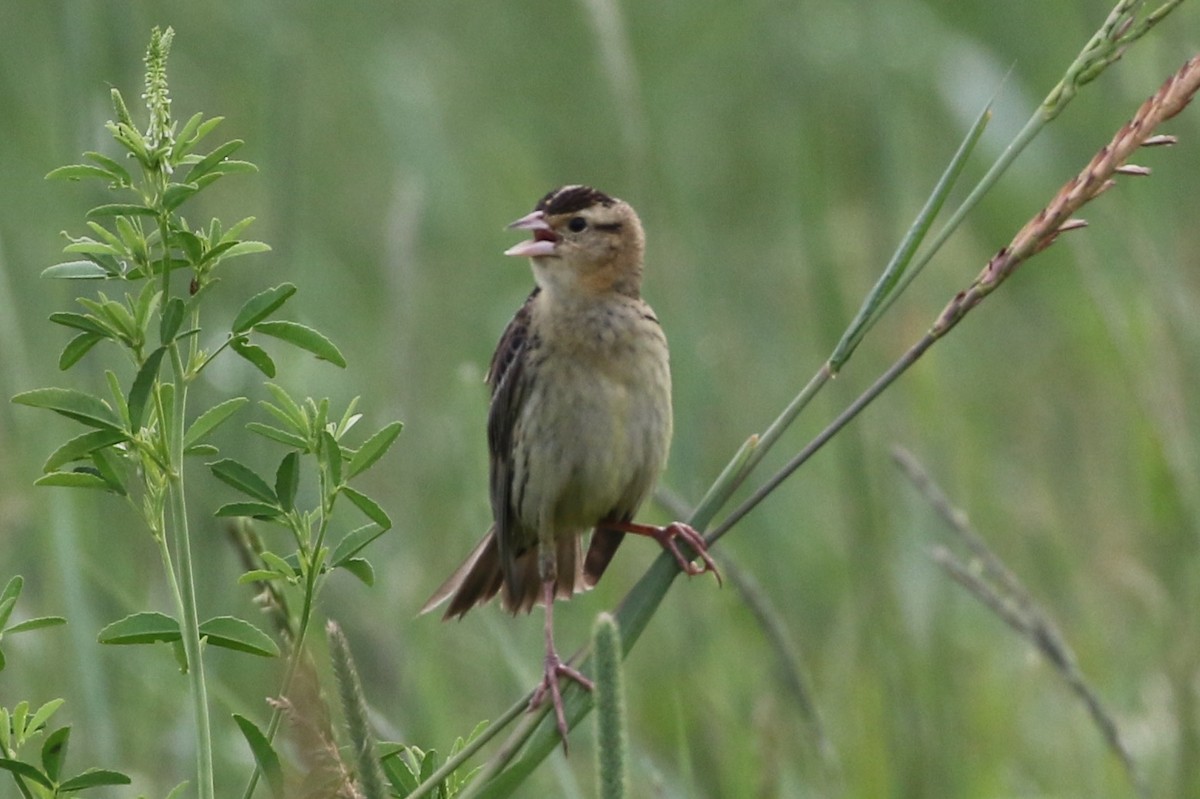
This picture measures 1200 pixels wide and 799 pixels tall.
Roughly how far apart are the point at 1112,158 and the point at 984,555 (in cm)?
135

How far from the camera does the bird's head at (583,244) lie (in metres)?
3.90

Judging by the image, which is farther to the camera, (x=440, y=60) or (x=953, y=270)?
(x=440, y=60)

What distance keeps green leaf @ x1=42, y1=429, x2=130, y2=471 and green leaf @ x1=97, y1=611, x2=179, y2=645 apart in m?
0.16

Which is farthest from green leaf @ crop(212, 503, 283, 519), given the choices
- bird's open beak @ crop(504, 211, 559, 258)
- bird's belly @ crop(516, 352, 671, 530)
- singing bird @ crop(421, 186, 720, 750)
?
bird's open beak @ crop(504, 211, 559, 258)

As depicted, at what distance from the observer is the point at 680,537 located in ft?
10.0

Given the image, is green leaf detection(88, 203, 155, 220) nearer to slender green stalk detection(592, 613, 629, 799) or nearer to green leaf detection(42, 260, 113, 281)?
green leaf detection(42, 260, 113, 281)

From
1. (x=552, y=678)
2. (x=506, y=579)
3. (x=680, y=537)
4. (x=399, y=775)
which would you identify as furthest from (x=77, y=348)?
(x=506, y=579)

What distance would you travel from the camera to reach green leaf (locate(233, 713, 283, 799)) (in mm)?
1802

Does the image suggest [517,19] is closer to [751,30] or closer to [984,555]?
[751,30]

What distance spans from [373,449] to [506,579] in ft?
5.42

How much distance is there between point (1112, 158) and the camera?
2.02 m

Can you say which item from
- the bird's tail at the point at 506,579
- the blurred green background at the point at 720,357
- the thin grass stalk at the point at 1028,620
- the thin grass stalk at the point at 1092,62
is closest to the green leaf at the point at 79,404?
the blurred green background at the point at 720,357

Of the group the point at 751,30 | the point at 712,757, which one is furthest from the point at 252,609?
the point at 751,30

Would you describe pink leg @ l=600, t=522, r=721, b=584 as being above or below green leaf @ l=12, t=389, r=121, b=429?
below
